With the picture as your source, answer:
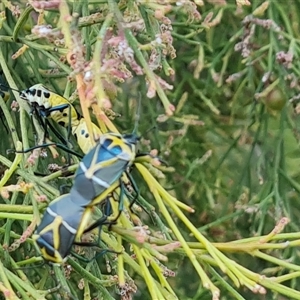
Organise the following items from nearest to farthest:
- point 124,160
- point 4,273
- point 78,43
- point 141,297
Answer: point 78,43 → point 124,160 → point 4,273 → point 141,297

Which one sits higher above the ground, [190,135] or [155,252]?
[155,252]

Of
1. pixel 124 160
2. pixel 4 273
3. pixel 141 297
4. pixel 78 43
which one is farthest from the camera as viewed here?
pixel 141 297

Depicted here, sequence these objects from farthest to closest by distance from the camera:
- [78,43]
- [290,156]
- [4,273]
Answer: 1. [290,156]
2. [4,273]
3. [78,43]

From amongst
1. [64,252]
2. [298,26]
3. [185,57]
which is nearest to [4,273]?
[64,252]

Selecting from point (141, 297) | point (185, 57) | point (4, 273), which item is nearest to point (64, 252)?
point (4, 273)

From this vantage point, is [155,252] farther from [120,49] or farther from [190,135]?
[190,135]

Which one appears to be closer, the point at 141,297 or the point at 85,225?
the point at 85,225

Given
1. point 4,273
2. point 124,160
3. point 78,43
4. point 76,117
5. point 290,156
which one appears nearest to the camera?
point 78,43

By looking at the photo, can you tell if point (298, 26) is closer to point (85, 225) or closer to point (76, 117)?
point (76, 117)

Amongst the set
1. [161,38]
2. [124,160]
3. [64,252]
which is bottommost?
[64,252]

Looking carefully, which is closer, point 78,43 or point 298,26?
point 78,43
